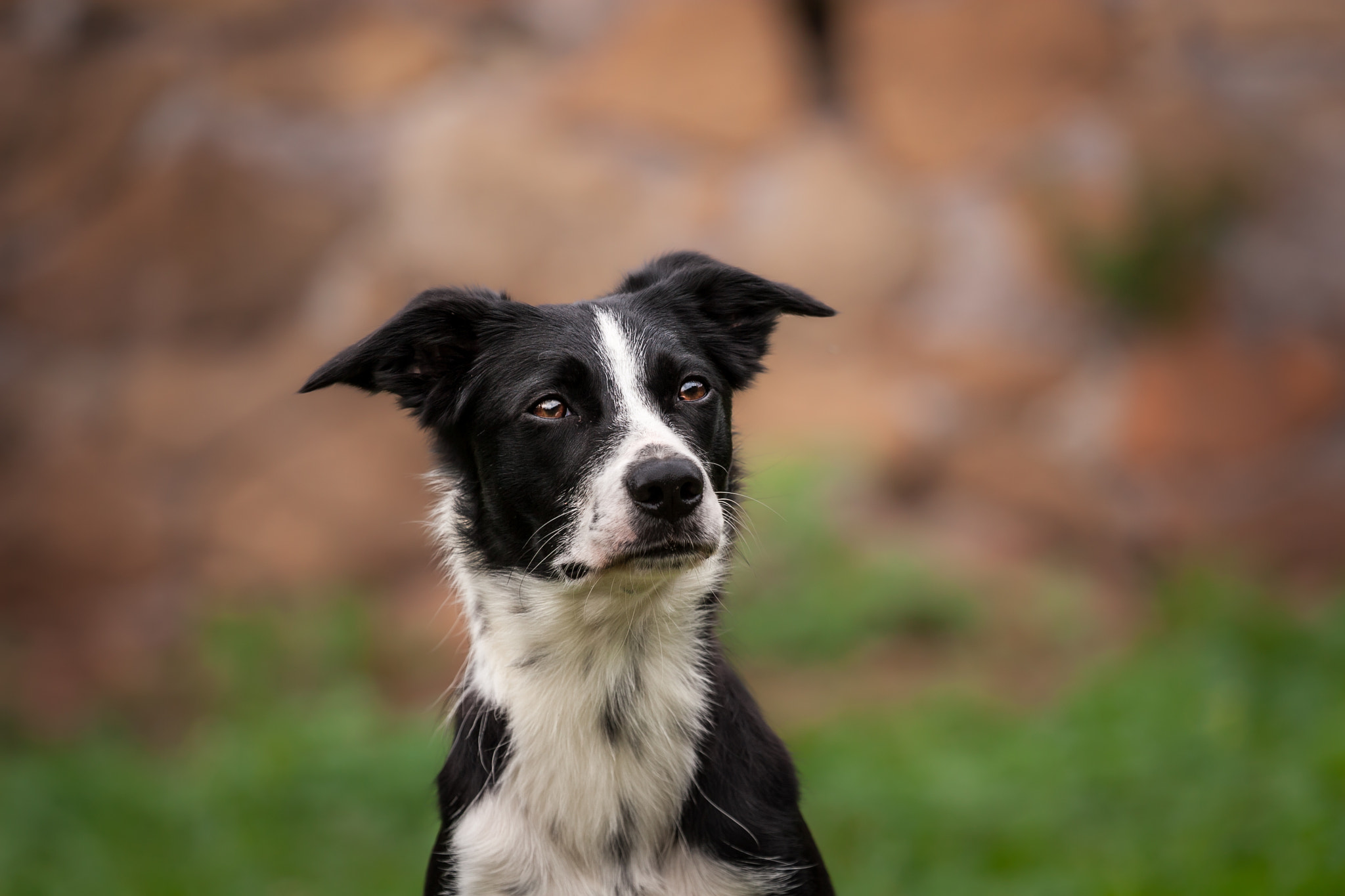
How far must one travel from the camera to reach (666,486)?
2.83 m

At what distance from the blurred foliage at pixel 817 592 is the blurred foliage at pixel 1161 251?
1823mm

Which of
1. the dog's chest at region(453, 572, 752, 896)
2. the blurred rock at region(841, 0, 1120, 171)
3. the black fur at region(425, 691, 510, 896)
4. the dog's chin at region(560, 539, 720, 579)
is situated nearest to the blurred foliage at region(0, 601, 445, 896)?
the black fur at region(425, 691, 510, 896)

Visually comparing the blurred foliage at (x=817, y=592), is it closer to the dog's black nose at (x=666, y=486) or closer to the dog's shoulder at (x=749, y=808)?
the dog's shoulder at (x=749, y=808)

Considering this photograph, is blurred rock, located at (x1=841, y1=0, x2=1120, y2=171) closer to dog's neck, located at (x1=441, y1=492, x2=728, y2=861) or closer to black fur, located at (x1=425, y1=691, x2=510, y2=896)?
dog's neck, located at (x1=441, y1=492, x2=728, y2=861)

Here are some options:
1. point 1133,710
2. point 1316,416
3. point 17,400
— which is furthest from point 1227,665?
point 17,400

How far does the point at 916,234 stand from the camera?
7152mm

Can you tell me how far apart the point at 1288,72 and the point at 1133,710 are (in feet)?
11.7

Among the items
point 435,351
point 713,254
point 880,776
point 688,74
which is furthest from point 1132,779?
point 688,74

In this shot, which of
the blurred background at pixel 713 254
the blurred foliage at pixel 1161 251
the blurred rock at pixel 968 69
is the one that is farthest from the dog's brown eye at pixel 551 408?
the blurred rock at pixel 968 69

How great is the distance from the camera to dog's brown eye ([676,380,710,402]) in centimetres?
319

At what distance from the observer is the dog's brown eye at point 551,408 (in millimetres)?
3125

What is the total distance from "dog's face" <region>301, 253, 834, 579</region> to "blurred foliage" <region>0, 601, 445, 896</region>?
7.22ft

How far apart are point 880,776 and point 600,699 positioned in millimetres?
2371

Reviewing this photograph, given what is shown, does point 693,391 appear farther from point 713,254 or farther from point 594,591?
point 713,254
